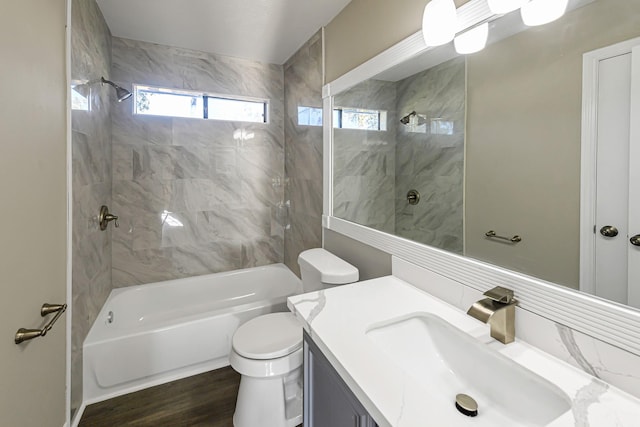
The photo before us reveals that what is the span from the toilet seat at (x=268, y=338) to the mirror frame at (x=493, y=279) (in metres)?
0.70

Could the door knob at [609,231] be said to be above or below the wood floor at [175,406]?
above

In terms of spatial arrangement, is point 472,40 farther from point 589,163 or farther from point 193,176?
point 193,176

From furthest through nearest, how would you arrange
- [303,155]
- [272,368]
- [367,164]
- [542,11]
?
[303,155]
[367,164]
[272,368]
[542,11]

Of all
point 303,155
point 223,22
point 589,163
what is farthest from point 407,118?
point 223,22

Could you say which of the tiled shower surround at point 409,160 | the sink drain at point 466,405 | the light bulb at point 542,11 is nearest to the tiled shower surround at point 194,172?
the tiled shower surround at point 409,160

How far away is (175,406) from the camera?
1.75m

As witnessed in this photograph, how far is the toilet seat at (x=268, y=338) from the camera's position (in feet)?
4.86

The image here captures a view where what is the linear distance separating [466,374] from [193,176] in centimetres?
263

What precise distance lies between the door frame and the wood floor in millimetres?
1866

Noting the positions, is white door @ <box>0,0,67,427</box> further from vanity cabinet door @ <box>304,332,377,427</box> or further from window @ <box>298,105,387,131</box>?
window @ <box>298,105,387,131</box>

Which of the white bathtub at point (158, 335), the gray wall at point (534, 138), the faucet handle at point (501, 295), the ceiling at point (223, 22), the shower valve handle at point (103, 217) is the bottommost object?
the white bathtub at point (158, 335)

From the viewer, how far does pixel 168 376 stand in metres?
1.98

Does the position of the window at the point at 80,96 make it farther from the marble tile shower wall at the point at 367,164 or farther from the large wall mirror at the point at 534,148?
the large wall mirror at the point at 534,148

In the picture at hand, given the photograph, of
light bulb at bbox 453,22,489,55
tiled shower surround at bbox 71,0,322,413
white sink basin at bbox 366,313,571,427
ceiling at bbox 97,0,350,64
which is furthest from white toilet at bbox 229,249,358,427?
ceiling at bbox 97,0,350,64
